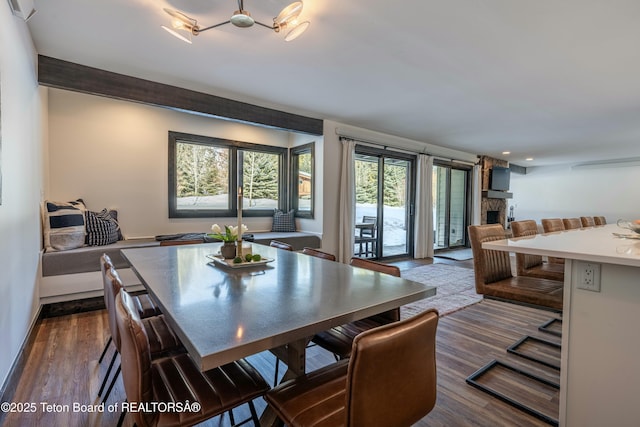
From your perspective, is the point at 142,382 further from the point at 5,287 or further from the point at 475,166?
the point at 475,166

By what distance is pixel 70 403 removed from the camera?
1742 mm

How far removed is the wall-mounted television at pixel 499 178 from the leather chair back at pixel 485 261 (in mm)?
6485

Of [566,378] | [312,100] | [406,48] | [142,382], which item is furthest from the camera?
[312,100]

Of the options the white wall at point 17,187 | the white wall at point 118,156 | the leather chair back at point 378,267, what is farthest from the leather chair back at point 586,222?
the white wall at point 17,187

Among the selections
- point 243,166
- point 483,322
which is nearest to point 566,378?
point 483,322

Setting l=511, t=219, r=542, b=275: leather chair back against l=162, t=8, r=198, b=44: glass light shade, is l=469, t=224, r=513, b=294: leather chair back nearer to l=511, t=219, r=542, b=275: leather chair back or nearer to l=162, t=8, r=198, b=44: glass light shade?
l=511, t=219, r=542, b=275: leather chair back

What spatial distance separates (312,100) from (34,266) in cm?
333

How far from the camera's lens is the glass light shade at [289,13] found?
1.89 meters

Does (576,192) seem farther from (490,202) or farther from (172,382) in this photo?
(172,382)

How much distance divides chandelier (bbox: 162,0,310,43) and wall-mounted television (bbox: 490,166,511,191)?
730cm

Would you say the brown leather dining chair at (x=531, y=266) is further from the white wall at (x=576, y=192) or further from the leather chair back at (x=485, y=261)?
the white wall at (x=576, y=192)

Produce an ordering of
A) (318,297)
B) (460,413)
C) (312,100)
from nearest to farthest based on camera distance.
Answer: (318,297), (460,413), (312,100)

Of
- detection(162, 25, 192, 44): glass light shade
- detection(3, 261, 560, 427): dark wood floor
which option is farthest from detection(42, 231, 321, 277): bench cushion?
detection(162, 25, 192, 44): glass light shade

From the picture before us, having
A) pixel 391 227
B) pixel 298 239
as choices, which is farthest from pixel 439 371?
pixel 391 227
